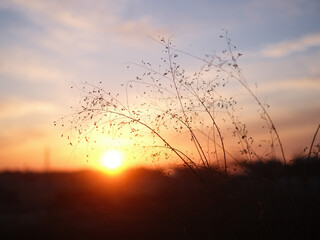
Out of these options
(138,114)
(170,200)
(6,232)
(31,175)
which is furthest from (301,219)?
(31,175)

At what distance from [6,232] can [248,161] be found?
4.65 m

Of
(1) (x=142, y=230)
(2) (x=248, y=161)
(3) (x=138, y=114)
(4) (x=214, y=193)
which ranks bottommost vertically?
(1) (x=142, y=230)

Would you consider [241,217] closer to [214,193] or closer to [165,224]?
[214,193]

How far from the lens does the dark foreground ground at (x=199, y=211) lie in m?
4.89

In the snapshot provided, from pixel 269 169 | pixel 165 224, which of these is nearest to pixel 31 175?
pixel 165 224

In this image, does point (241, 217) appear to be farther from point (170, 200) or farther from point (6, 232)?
point (6, 232)

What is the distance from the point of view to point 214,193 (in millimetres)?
4922

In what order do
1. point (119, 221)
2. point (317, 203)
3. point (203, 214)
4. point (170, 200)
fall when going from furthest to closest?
point (170, 200) < point (119, 221) < point (203, 214) < point (317, 203)

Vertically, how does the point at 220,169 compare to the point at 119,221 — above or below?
above

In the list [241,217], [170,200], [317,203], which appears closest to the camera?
[317,203]

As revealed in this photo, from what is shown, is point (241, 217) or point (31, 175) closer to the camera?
point (241, 217)

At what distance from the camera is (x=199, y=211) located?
23.2ft

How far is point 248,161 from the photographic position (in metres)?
5.59

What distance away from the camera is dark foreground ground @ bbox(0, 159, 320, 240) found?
16.1ft
